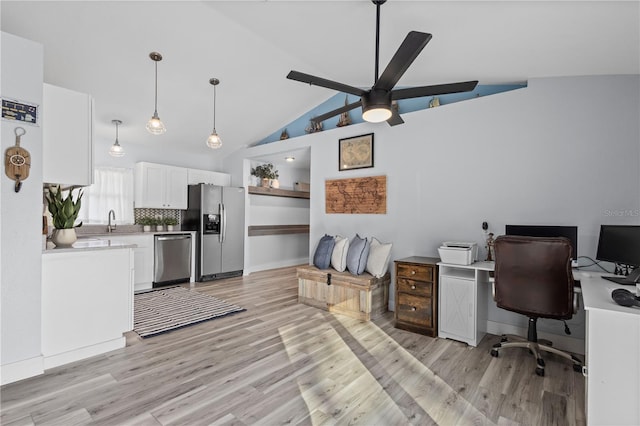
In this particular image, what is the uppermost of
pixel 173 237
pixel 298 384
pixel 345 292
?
pixel 173 237

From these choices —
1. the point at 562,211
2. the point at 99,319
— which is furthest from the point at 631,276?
the point at 99,319

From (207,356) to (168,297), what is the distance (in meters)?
2.21

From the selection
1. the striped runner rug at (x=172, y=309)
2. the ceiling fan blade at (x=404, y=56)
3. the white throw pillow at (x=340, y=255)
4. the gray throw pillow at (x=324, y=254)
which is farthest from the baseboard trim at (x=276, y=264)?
A: the ceiling fan blade at (x=404, y=56)

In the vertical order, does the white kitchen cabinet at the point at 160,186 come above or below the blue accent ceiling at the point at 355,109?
below

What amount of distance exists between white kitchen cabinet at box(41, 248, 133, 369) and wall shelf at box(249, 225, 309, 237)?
11.5ft

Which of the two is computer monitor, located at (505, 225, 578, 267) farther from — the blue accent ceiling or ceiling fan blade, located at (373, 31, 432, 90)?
ceiling fan blade, located at (373, 31, 432, 90)

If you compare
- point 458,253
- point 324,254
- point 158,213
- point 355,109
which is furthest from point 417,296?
point 158,213

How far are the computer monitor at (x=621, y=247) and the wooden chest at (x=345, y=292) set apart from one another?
2131mm

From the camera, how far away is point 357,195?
14.5 ft

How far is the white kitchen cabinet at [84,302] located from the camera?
2445 millimetres

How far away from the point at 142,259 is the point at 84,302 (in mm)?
2505

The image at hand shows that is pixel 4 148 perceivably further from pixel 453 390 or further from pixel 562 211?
pixel 562 211

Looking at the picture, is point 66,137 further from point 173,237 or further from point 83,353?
point 173,237

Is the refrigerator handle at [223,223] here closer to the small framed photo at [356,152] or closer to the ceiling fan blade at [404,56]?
the small framed photo at [356,152]
